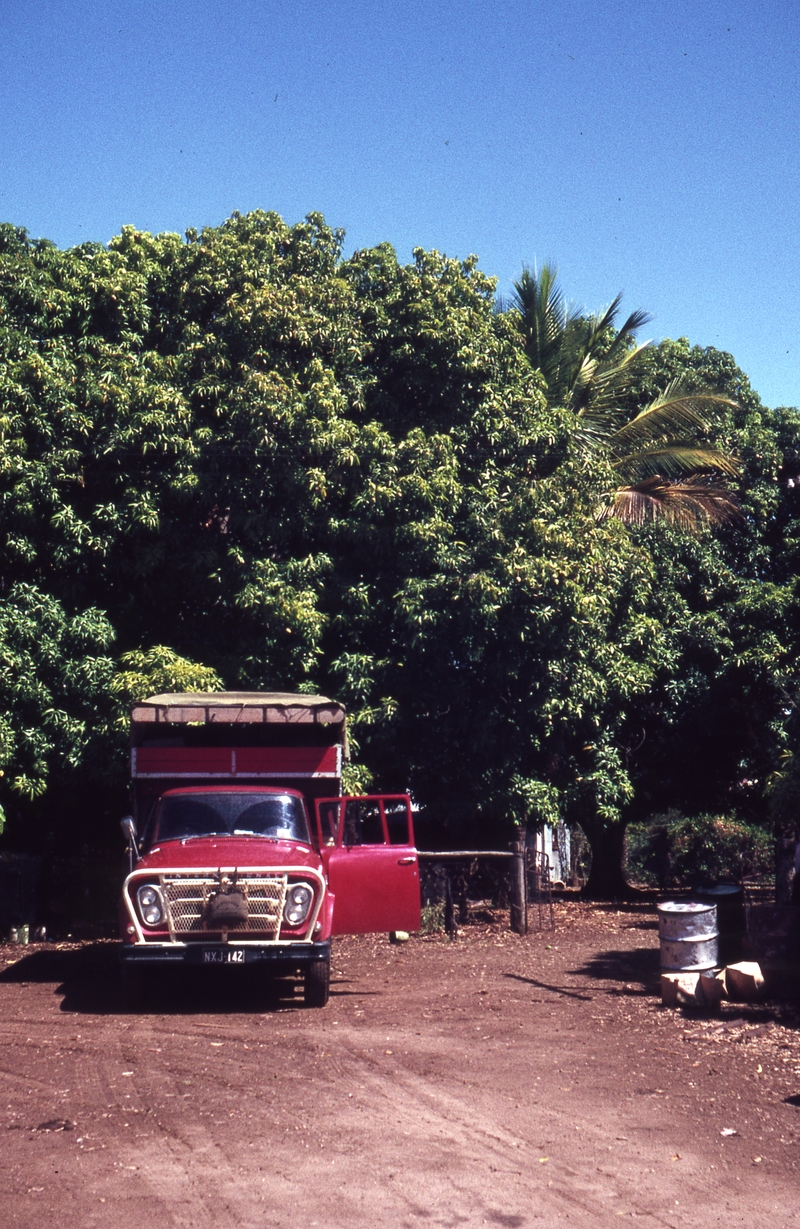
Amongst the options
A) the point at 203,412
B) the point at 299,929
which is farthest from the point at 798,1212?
the point at 203,412

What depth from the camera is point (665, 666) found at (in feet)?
65.0

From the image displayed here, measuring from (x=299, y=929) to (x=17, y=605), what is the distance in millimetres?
6998

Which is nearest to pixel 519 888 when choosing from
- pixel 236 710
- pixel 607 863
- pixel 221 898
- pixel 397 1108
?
pixel 236 710

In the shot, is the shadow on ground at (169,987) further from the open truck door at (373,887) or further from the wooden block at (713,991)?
the wooden block at (713,991)

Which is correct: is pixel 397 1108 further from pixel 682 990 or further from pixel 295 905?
pixel 682 990

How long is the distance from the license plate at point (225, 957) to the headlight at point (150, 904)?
526 millimetres

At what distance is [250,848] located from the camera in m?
10.5

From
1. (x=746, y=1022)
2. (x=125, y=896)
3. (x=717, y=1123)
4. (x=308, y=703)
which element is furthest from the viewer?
(x=308, y=703)

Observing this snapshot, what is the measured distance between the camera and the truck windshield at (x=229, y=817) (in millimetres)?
11023

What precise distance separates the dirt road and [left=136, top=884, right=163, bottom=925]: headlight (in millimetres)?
809

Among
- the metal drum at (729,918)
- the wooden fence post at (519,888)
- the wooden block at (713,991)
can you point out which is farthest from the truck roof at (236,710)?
the wooden block at (713,991)

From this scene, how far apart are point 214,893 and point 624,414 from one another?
48.2 feet

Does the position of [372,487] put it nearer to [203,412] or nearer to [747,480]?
[203,412]

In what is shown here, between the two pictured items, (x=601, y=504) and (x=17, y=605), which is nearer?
(x=17, y=605)
